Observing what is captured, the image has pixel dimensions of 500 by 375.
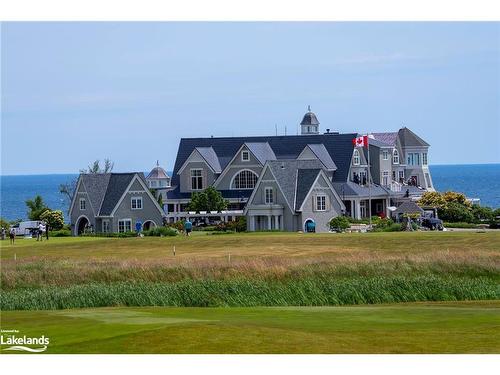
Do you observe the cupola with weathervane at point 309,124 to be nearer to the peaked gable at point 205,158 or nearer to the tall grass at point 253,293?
the peaked gable at point 205,158

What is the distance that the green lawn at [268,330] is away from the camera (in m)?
30.0

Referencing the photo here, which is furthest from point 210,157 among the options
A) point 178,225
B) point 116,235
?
point 116,235

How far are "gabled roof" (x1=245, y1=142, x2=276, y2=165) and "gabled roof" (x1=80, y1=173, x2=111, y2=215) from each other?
13.3m

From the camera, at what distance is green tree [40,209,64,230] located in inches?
3917

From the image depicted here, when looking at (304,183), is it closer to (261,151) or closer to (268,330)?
(261,151)

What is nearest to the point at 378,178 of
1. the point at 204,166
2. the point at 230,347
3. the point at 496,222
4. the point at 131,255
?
the point at 204,166

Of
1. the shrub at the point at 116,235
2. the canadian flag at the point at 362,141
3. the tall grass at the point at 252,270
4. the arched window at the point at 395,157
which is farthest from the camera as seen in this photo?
the arched window at the point at 395,157

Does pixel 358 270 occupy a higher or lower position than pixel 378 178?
lower

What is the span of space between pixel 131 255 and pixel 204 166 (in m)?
39.8

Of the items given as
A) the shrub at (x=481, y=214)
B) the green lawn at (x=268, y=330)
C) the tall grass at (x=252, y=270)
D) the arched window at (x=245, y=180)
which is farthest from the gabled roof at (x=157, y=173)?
the green lawn at (x=268, y=330)

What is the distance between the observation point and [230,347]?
30.0 metres

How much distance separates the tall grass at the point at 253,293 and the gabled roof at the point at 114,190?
1729 inches

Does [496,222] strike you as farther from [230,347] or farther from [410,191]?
[230,347]

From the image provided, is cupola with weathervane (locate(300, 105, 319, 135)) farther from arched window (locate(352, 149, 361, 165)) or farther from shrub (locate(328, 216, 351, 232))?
shrub (locate(328, 216, 351, 232))
